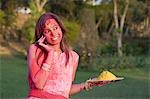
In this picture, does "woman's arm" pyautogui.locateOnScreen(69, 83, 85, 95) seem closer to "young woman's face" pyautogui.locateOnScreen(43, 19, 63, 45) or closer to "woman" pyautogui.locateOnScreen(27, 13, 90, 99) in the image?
"woman" pyautogui.locateOnScreen(27, 13, 90, 99)

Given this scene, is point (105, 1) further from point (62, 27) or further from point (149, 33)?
point (62, 27)

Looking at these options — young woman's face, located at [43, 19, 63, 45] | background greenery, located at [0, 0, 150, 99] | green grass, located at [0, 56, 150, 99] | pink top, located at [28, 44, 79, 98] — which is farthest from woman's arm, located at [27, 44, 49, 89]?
background greenery, located at [0, 0, 150, 99]

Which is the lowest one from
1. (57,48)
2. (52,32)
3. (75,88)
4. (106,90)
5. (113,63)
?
(113,63)

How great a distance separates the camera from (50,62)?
251 cm

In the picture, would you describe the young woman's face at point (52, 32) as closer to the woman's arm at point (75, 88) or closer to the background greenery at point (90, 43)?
the woman's arm at point (75, 88)

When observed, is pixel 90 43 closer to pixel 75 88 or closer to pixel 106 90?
pixel 106 90

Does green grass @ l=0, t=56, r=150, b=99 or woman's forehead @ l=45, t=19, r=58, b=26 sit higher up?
woman's forehead @ l=45, t=19, r=58, b=26

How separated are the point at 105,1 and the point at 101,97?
2339cm

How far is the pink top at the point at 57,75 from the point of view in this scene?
2520mm

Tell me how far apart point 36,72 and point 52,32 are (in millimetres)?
264

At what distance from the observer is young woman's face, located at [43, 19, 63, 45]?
101 inches

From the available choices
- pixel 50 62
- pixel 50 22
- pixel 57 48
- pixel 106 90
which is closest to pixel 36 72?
pixel 50 62

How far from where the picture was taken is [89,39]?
25.0m

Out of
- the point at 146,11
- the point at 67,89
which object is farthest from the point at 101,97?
the point at 146,11
